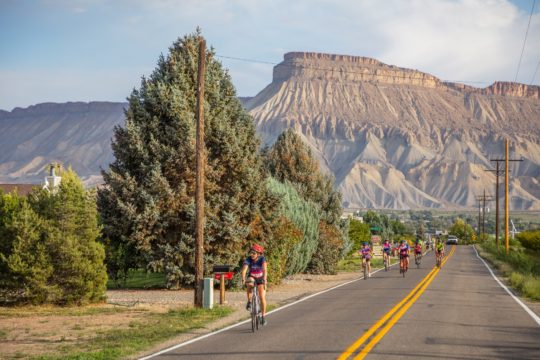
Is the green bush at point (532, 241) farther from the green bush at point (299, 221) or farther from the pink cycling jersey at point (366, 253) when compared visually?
the pink cycling jersey at point (366, 253)

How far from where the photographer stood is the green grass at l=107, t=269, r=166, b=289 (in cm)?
3274

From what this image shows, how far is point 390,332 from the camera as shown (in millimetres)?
16375

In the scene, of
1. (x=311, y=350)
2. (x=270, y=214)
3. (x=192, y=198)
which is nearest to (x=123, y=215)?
(x=192, y=198)

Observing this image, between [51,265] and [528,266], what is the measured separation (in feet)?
95.1

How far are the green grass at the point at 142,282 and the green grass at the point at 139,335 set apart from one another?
10206mm

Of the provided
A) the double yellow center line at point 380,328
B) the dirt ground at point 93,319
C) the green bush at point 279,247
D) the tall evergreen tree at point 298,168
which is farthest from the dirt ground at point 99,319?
the tall evergreen tree at point 298,168

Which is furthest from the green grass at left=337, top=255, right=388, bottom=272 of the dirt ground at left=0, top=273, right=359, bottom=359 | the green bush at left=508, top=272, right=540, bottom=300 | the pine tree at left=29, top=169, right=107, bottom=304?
the pine tree at left=29, top=169, right=107, bottom=304

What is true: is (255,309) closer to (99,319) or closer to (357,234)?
(99,319)

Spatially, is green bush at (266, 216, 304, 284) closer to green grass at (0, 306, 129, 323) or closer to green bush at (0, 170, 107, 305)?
green bush at (0, 170, 107, 305)

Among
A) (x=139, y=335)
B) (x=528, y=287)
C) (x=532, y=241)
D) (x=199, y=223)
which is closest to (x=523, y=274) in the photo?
(x=528, y=287)

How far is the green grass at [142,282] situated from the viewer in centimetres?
3274

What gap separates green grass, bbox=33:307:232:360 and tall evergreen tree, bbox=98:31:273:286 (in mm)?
7929

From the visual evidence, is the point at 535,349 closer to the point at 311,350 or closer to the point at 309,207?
the point at 311,350

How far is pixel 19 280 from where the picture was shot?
2295 centimetres
